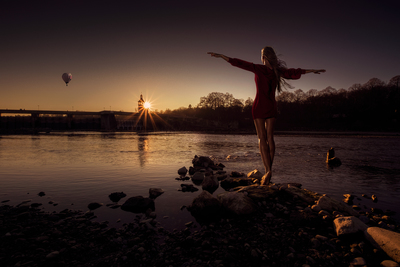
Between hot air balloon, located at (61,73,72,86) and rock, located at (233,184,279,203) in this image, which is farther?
hot air balloon, located at (61,73,72,86)

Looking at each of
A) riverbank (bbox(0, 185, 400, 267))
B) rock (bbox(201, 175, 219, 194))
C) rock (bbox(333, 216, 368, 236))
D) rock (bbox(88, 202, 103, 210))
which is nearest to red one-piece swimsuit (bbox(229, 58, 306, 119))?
rock (bbox(201, 175, 219, 194))

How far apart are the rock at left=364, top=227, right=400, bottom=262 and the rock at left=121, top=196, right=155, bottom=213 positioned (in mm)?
3947

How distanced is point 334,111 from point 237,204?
105236mm

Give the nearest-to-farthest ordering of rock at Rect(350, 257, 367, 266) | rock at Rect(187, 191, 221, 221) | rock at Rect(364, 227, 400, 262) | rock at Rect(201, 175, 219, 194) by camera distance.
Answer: rock at Rect(350, 257, 367, 266), rock at Rect(364, 227, 400, 262), rock at Rect(187, 191, 221, 221), rock at Rect(201, 175, 219, 194)

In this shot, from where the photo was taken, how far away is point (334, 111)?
92.8m

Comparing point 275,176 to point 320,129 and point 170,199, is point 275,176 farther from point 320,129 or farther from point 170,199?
point 320,129

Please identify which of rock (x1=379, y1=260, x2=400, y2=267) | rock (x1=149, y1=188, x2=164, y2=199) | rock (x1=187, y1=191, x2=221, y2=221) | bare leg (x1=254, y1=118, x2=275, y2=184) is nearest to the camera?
rock (x1=379, y1=260, x2=400, y2=267)

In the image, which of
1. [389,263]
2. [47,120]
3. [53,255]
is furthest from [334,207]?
[47,120]

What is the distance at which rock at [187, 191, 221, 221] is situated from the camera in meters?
4.55

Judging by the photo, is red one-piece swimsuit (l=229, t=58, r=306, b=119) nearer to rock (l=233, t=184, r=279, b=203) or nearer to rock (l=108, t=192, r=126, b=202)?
rock (l=233, t=184, r=279, b=203)

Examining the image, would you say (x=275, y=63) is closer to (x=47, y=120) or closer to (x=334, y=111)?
(x=334, y=111)

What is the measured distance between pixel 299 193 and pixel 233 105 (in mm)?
118140

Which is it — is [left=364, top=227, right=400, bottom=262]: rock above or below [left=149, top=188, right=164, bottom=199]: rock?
above

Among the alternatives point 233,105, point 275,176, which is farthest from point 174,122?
point 275,176
